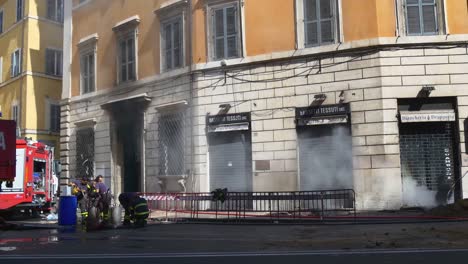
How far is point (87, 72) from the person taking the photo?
24.7 meters

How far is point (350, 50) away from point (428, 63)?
7.94ft

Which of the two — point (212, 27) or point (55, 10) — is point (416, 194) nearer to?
point (212, 27)

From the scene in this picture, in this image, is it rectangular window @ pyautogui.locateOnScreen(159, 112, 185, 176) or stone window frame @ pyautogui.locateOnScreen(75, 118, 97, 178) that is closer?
rectangular window @ pyautogui.locateOnScreen(159, 112, 185, 176)

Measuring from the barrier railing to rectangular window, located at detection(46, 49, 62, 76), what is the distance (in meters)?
17.5

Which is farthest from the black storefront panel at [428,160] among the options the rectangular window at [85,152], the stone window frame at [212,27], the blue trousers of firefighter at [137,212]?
the rectangular window at [85,152]

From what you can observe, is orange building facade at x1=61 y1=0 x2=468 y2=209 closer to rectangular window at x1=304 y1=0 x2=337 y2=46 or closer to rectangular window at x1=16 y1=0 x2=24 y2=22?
rectangular window at x1=304 y1=0 x2=337 y2=46

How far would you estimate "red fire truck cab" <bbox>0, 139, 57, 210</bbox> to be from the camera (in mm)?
16562

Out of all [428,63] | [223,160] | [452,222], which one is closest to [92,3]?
[223,160]

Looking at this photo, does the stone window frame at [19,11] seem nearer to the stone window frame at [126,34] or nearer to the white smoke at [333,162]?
the stone window frame at [126,34]

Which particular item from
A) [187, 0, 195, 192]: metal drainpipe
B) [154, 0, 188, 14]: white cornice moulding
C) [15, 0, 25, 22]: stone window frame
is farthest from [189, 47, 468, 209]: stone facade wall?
[15, 0, 25, 22]: stone window frame

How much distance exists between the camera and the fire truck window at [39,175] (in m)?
17.9

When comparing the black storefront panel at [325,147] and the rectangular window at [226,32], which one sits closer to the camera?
the black storefront panel at [325,147]

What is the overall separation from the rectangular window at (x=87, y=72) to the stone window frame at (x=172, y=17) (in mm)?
5189

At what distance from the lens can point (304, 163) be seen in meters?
17.0
